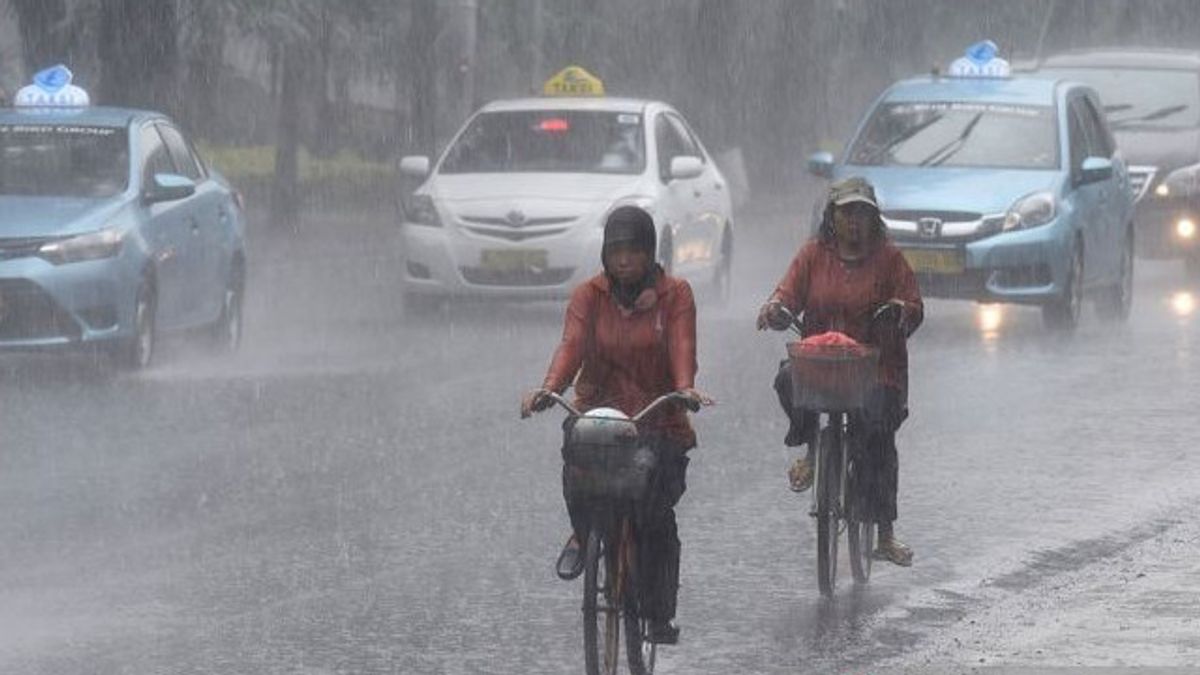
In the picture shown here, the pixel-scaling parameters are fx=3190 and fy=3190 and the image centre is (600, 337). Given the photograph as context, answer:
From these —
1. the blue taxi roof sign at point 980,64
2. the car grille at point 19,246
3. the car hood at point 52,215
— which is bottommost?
the car grille at point 19,246

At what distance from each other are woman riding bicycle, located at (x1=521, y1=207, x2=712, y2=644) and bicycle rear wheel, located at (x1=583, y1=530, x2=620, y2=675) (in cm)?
10

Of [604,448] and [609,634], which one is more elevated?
[604,448]

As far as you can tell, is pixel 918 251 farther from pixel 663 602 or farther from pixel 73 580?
pixel 663 602

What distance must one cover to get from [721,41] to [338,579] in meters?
28.9

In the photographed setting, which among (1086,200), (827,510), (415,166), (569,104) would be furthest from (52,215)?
(827,510)

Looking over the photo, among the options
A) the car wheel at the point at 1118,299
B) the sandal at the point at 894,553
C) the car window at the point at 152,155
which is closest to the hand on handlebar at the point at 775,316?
the sandal at the point at 894,553

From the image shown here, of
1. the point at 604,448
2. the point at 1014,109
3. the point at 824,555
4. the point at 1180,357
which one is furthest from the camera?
the point at 1014,109

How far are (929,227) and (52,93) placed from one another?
5540 mm

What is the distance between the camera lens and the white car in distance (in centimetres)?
2091

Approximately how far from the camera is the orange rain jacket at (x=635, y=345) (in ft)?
28.5

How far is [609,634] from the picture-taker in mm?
8586

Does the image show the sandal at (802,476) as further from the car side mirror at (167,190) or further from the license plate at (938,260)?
the license plate at (938,260)

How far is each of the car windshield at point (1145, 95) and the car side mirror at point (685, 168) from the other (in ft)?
19.4

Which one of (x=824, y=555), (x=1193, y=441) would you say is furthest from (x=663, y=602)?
(x=1193, y=441)
